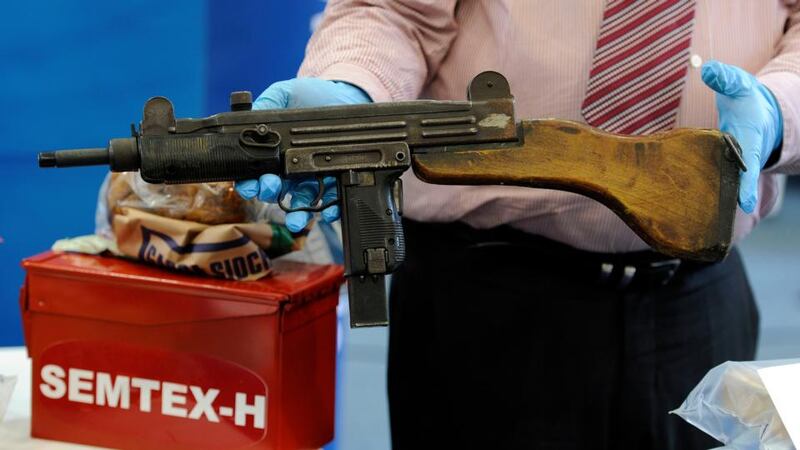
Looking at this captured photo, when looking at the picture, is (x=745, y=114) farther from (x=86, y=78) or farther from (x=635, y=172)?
(x=86, y=78)

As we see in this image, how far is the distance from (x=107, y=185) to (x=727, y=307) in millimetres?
811

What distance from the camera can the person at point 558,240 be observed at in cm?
115

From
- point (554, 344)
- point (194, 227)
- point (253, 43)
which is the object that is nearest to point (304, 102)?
point (194, 227)

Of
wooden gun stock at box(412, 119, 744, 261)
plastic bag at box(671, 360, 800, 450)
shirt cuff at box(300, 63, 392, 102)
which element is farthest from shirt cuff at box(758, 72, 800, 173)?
shirt cuff at box(300, 63, 392, 102)

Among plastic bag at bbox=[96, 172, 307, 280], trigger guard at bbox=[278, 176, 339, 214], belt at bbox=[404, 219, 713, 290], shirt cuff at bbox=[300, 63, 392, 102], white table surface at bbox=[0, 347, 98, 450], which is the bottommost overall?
white table surface at bbox=[0, 347, 98, 450]

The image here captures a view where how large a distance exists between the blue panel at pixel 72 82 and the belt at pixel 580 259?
0.82 m

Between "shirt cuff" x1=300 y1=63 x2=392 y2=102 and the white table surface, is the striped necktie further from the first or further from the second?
the white table surface

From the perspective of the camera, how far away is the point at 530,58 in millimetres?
1153

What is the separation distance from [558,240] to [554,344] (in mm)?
137

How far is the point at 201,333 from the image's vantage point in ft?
3.67

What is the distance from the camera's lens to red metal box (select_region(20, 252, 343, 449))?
1112 millimetres

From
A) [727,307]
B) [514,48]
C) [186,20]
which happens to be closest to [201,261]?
[514,48]

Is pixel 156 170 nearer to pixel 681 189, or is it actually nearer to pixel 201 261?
pixel 201 261

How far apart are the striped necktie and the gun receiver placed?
0.19 meters
